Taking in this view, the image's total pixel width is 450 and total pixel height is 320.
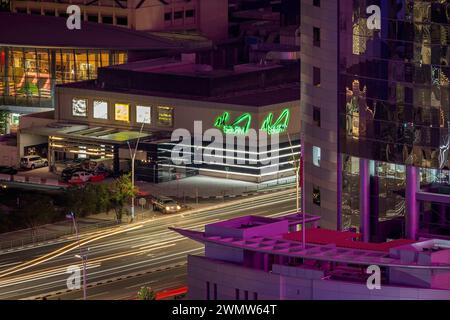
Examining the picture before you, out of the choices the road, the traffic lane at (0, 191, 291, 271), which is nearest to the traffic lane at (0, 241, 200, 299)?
the road

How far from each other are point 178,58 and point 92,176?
99.8 ft

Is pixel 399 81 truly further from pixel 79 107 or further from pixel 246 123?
pixel 79 107

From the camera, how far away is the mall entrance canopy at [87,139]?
176 m

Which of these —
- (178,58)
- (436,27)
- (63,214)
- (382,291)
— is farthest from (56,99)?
(382,291)

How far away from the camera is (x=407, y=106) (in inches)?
4825

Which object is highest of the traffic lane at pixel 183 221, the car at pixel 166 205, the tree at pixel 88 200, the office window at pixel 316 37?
the office window at pixel 316 37

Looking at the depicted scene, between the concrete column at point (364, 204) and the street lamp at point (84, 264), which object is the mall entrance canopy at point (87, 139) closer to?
the street lamp at point (84, 264)

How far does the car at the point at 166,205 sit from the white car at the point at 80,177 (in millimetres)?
13563

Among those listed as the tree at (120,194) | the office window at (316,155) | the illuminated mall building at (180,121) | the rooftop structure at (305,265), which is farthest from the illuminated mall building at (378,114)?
the illuminated mall building at (180,121)

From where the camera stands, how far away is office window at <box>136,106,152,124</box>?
180 meters

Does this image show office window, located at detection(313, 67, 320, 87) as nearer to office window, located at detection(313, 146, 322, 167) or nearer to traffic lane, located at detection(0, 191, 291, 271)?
office window, located at detection(313, 146, 322, 167)

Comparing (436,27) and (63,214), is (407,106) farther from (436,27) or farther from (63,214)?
(63,214)

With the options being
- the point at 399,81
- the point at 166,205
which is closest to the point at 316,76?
the point at 399,81

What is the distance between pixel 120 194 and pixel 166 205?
4.04 meters
